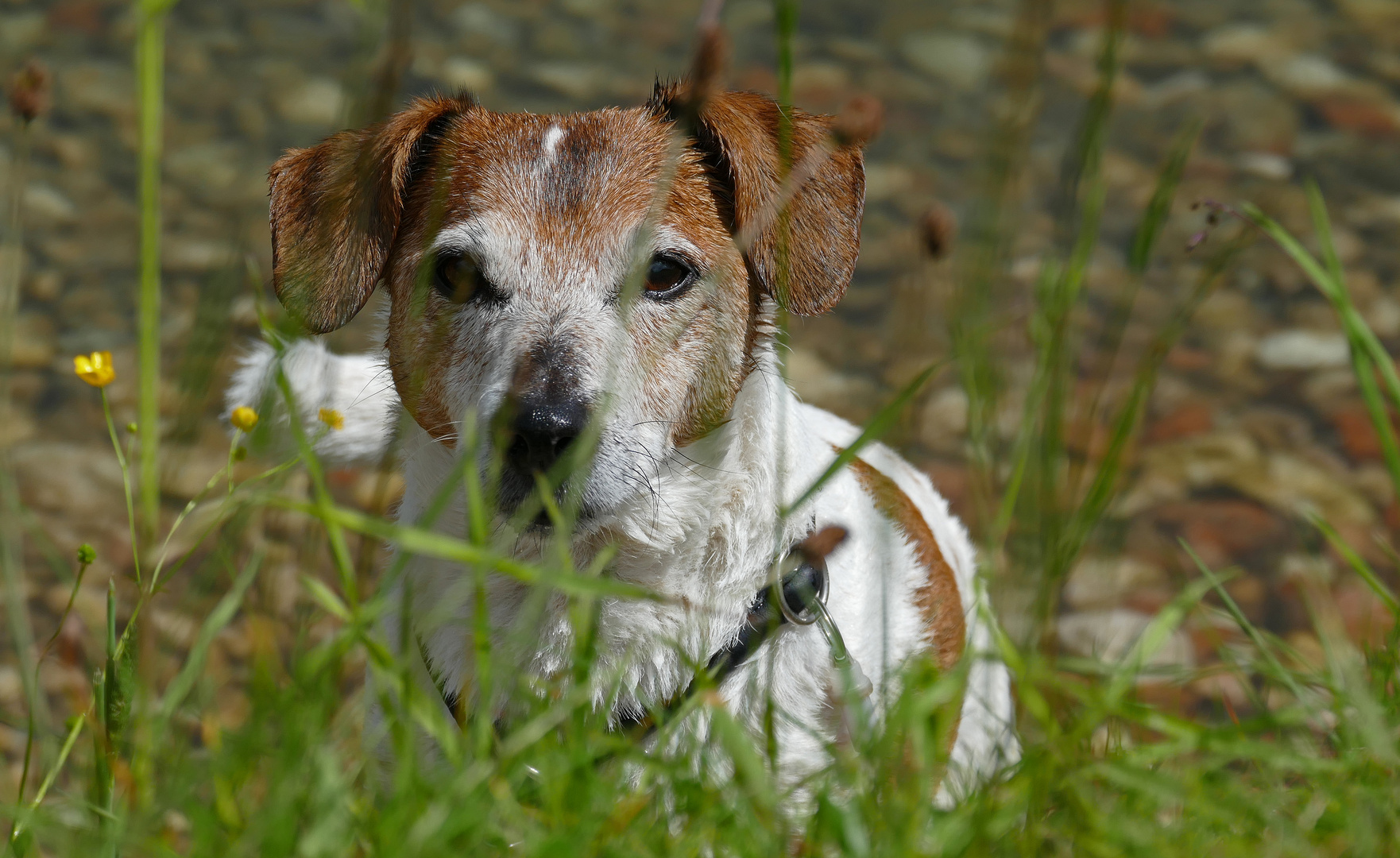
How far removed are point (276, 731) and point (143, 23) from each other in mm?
946

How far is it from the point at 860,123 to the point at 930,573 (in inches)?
60.7

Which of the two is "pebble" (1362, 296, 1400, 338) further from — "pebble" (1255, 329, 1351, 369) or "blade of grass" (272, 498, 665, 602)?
"blade of grass" (272, 498, 665, 602)

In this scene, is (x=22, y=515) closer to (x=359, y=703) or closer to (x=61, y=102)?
(x=359, y=703)

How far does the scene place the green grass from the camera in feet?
4.82

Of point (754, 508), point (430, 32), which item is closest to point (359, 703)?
point (754, 508)

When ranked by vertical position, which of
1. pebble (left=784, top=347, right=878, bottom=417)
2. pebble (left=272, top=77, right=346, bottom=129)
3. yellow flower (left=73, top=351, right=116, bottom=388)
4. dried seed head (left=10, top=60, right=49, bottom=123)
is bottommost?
pebble (left=784, top=347, right=878, bottom=417)

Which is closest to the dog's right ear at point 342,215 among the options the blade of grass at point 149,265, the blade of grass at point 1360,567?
the blade of grass at point 149,265

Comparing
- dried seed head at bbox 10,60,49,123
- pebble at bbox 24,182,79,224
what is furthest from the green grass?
pebble at bbox 24,182,79,224

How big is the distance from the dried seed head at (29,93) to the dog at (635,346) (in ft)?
1.98

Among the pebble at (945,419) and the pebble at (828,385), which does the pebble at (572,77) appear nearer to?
the pebble at (828,385)

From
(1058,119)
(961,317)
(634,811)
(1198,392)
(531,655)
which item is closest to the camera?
(634,811)

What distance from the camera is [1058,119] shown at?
19.7 ft

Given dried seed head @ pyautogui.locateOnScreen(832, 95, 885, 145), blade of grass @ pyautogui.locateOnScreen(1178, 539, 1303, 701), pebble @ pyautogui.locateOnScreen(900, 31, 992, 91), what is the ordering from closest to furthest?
dried seed head @ pyautogui.locateOnScreen(832, 95, 885, 145), blade of grass @ pyautogui.locateOnScreen(1178, 539, 1303, 701), pebble @ pyautogui.locateOnScreen(900, 31, 992, 91)

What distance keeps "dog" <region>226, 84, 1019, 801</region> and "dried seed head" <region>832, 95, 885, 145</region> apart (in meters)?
0.65
